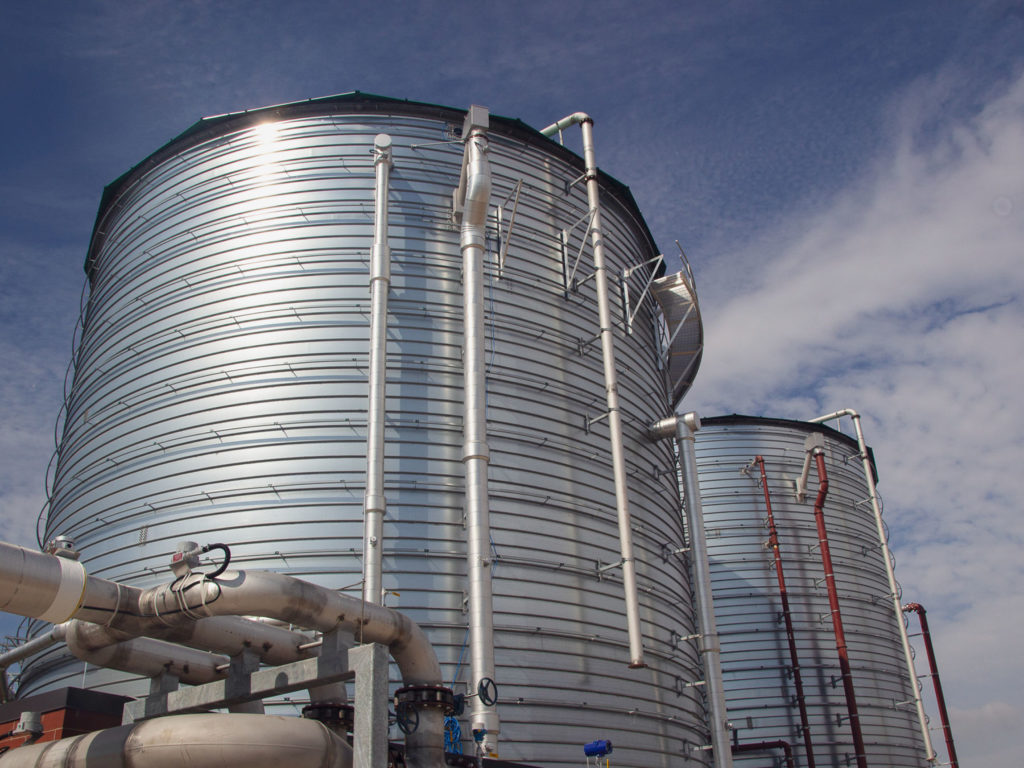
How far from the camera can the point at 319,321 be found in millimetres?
17859

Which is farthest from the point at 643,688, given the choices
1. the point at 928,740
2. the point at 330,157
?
the point at 928,740

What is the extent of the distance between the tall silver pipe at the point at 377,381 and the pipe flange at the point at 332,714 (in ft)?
10.6

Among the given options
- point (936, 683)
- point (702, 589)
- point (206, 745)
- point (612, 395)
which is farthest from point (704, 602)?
point (936, 683)

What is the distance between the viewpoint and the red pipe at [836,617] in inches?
1055

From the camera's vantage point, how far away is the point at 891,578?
32.6 metres

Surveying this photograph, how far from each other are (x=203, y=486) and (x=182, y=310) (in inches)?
169

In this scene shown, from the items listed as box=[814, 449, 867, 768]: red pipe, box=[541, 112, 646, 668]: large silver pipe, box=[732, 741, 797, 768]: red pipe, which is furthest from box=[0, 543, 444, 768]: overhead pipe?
box=[732, 741, 797, 768]: red pipe

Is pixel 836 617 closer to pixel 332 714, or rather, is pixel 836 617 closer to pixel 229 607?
pixel 332 714

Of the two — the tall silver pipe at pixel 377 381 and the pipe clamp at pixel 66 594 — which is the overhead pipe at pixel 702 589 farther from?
the pipe clamp at pixel 66 594

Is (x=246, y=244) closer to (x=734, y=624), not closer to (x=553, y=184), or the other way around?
(x=553, y=184)

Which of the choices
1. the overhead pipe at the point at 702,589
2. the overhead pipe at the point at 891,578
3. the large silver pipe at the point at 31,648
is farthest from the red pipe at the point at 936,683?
the large silver pipe at the point at 31,648

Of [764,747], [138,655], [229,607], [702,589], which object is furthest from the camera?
[764,747]

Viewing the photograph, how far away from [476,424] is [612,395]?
3.76 metres

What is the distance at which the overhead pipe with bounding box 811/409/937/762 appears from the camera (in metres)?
30.5
